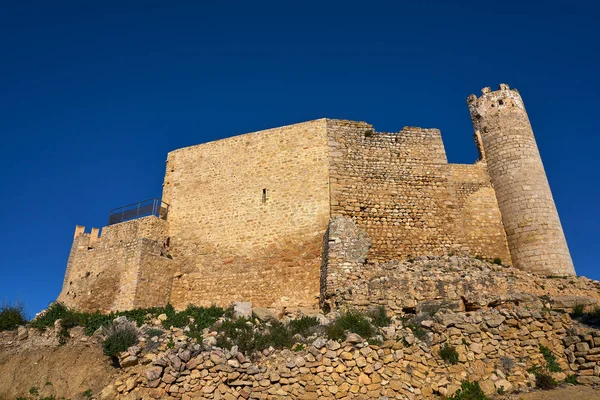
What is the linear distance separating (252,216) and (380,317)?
20.8ft

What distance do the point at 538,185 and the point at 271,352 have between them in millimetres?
10258

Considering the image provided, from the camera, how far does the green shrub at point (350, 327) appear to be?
8.71 meters

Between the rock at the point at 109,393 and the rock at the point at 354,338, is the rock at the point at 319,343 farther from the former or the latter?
the rock at the point at 109,393

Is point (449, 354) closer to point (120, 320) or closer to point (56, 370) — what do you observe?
point (120, 320)

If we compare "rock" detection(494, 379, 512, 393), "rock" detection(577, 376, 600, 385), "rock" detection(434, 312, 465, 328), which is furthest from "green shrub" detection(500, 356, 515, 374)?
"rock" detection(577, 376, 600, 385)

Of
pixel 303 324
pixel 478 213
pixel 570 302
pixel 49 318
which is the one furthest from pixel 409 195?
pixel 49 318

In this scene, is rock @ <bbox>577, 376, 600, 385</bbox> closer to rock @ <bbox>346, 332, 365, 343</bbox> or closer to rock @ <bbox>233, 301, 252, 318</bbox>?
rock @ <bbox>346, 332, 365, 343</bbox>

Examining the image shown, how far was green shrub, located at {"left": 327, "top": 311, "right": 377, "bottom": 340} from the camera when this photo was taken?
8.71m

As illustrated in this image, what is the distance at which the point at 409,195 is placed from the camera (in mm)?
13555

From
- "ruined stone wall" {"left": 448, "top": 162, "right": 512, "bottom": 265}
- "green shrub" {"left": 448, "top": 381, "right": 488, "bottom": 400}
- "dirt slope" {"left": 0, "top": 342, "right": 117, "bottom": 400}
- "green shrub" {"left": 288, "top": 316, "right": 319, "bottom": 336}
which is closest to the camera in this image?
"green shrub" {"left": 448, "top": 381, "right": 488, "bottom": 400}

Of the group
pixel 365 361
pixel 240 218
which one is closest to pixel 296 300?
pixel 240 218

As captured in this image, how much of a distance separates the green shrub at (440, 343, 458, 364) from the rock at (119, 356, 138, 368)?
19.8 ft

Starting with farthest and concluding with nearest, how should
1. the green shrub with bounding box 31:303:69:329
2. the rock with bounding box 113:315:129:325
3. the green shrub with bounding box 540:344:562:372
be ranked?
the green shrub with bounding box 31:303:69:329
the rock with bounding box 113:315:129:325
the green shrub with bounding box 540:344:562:372

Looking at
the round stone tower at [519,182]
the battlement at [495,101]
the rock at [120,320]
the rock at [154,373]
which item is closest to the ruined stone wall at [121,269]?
the rock at [120,320]
